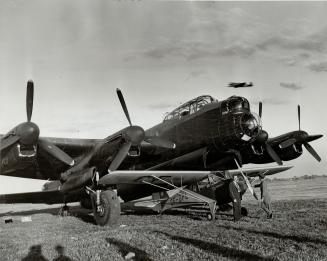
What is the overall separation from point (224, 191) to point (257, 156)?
249 inches

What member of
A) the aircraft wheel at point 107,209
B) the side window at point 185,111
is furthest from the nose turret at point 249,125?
the aircraft wheel at point 107,209

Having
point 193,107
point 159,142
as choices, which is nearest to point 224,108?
point 193,107

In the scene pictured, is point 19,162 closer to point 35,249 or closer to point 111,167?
point 111,167

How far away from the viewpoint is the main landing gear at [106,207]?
36.4 feet

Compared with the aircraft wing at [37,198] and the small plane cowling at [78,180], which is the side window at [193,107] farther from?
the aircraft wing at [37,198]

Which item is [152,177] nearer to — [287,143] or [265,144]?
[265,144]

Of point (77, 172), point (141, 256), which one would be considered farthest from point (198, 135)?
point (141, 256)

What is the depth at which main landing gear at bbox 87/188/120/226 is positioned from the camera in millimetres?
11109

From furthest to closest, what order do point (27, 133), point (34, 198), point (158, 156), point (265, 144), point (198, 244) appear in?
point (34, 198) < point (265, 144) < point (158, 156) < point (27, 133) < point (198, 244)

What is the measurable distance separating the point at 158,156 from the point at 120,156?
3.08 m

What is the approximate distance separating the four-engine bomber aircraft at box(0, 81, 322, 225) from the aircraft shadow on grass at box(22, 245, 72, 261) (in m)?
3.98

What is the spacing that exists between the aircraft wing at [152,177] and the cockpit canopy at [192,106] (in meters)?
2.65

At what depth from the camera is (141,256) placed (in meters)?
6.05

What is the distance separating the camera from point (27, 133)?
11.0 metres
